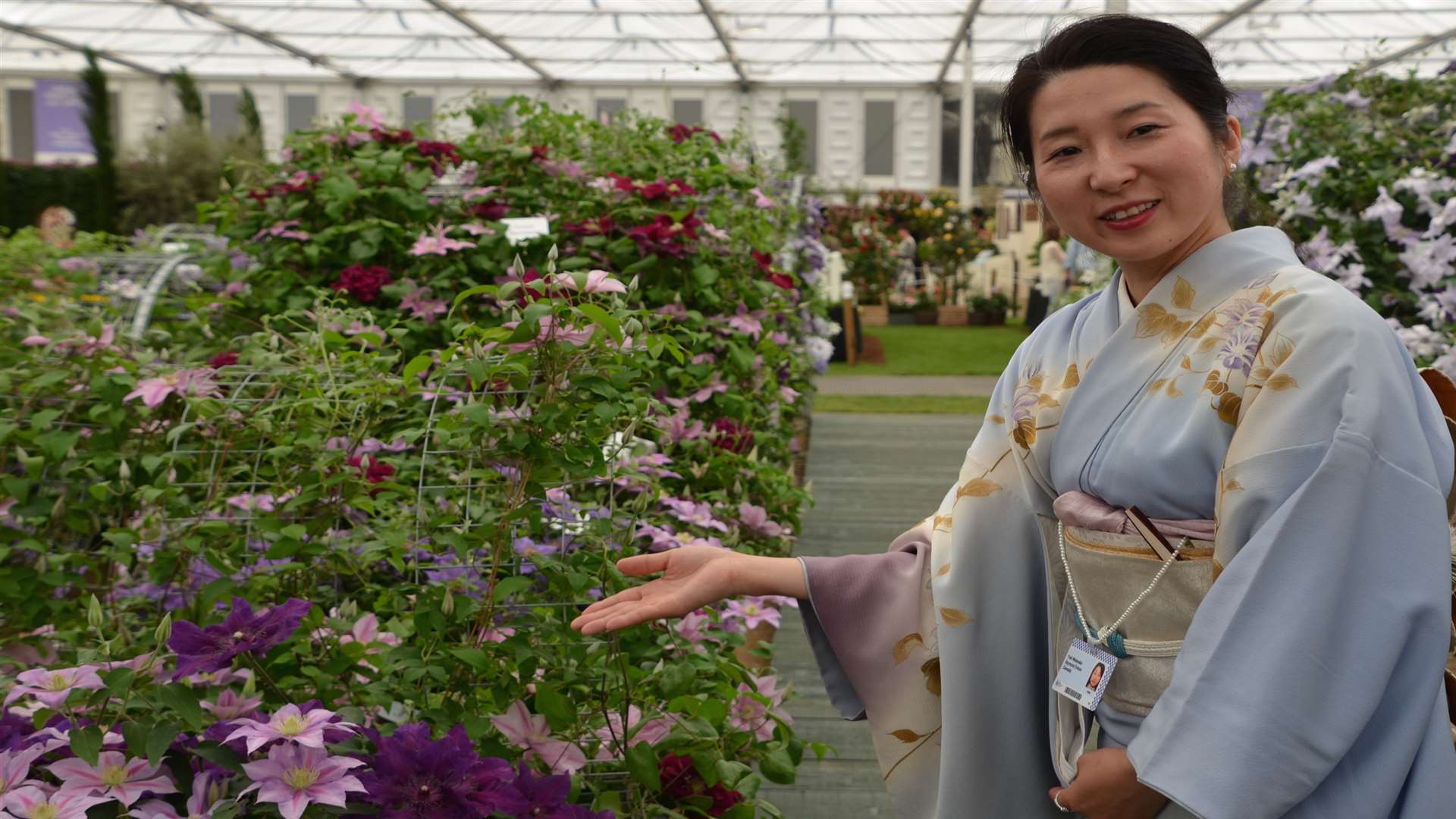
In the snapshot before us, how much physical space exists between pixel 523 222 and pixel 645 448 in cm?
102

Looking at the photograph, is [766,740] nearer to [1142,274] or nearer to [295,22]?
[1142,274]

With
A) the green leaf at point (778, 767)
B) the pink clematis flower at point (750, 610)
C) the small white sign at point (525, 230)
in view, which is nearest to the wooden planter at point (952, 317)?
the small white sign at point (525, 230)

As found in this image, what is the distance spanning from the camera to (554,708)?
4.61 feet

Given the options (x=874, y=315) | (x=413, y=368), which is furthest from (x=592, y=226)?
(x=874, y=315)

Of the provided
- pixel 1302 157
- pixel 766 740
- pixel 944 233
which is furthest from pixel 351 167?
pixel 944 233

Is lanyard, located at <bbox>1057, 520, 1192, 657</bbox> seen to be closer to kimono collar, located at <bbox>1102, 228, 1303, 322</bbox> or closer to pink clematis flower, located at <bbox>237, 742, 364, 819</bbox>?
kimono collar, located at <bbox>1102, 228, 1303, 322</bbox>

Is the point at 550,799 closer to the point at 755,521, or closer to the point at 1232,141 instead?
the point at 1232,141

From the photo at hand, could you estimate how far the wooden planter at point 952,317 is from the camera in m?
14.5

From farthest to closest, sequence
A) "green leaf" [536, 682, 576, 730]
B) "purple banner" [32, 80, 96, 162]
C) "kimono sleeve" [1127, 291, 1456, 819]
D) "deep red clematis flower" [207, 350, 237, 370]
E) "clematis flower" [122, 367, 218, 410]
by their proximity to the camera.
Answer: "purple banner" [32, 80, 96, 162] < "deep red clematis flower" [207, 350, 237, 370] < "clematis flower" [122, 367, 218, 410] < "green leaf" [536, 682, 576, 730] < "kimono sleeve" [1127, 291, 1456, 819]

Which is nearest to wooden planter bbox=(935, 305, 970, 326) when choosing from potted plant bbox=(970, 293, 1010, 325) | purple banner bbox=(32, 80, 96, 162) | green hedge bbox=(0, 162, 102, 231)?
potted plant bbox=(970, 293, 1010, 325)

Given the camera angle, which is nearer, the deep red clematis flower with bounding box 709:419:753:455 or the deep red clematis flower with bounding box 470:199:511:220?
the deep red clematis flower with bounding box 709:419:753:455

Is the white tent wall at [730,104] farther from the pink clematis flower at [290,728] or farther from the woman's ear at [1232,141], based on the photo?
the pink clematis flower at [290,728]

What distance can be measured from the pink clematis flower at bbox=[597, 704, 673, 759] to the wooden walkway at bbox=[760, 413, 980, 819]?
711 millimetres

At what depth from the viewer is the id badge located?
113 centimetres
